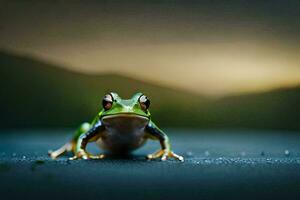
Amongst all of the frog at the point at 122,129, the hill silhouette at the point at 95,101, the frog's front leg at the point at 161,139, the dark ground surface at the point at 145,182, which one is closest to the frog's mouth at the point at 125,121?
the frog at the point at 122,129

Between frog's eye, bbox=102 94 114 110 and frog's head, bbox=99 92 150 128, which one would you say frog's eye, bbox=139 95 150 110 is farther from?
frog's eye, bbox=102 94 114 110

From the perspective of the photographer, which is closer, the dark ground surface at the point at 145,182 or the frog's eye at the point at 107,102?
the dark ground surface at the point at 145,182

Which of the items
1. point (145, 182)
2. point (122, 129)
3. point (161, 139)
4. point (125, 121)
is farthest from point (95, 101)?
point (145, 182)

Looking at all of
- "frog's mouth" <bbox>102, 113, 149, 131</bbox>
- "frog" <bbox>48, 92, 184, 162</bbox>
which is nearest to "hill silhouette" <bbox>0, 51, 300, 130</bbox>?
"frog" <bbox>48, 92, 184, 162</bbox>

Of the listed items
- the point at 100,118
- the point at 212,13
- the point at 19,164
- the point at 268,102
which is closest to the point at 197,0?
the point at 212,13

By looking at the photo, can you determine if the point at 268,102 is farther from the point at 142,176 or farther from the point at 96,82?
the point at 142,176

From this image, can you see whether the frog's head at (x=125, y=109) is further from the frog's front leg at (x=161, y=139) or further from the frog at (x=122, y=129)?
the frog's front leg at (x=161, y=139)

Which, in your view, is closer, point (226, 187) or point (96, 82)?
point (226, 187)
